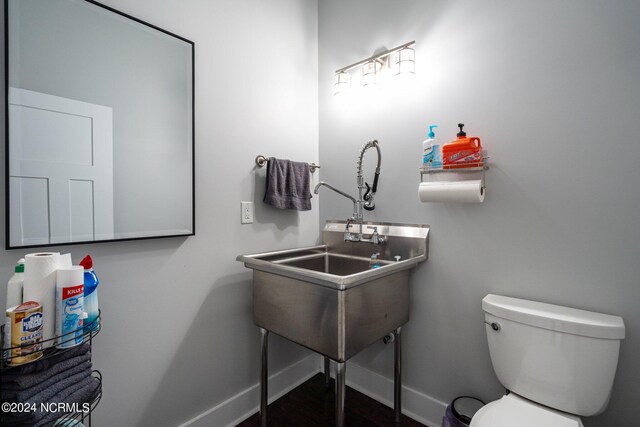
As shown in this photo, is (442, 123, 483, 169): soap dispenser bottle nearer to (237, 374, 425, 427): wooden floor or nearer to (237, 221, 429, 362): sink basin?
(237, 221, 429, 362): sink basin

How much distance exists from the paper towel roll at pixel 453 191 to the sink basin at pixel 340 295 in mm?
234

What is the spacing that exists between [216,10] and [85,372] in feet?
5.32

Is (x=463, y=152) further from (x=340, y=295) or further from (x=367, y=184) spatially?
(x=340, y=295)

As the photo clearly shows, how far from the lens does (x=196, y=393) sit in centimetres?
141

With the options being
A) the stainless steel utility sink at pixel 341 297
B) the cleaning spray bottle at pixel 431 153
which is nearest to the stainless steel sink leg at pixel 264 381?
the stainless steel utility sink at pixel 341 297

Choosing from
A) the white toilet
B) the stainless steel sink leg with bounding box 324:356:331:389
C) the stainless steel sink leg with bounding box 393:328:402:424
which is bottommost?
the stainless steel sink leg with bounding box 324:356:331:389

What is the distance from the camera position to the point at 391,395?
1.66m

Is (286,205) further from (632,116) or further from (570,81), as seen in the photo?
(632,116)

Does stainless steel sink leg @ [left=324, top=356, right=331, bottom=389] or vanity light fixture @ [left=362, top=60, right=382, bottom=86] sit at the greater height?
vanity light fixture @ [left=362, top=60, right=382, bottom=86]

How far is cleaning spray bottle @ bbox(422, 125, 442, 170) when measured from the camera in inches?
55.7

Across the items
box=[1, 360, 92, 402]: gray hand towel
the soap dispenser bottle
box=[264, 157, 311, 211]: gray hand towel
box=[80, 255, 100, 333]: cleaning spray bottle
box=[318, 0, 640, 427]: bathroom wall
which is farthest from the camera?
box=[264, 157, 311, 211]: gray hand towel

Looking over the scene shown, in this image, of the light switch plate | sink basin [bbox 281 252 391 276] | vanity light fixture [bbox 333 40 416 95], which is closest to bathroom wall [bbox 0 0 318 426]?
the light switch plate

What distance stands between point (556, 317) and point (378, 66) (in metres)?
1.49

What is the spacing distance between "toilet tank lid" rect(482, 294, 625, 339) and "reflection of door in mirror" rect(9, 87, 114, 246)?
5.16ft
